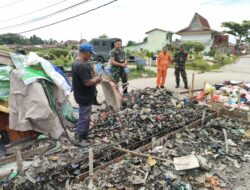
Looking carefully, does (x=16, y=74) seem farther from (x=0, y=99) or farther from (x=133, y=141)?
(x=133, y=141)

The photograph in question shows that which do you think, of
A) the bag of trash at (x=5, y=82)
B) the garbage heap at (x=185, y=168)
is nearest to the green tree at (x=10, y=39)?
the bag of trash at (x=5, y=82)

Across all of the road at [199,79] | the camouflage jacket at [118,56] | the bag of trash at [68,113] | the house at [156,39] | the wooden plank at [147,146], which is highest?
the house at [156,39]

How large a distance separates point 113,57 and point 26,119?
3.66 metres

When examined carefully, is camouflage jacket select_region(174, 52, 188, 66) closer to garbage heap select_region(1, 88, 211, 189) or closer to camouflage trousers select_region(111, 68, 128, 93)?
garbage heap select_region(1, 88, 211, 189)

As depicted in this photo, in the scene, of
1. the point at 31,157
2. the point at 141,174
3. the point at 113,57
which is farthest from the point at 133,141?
the point at 113,57

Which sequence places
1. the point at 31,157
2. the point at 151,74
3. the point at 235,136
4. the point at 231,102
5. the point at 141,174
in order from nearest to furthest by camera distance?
1. the point at 141,174
2. the point at 31,157
3. the point at 235,136
4. the point at 231,102
5. the point at 151,74

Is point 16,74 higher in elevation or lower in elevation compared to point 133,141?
higher

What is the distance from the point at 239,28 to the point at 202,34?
6.63 metres

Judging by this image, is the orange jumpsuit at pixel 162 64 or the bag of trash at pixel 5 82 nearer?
the bag of trash at pixel 5 82

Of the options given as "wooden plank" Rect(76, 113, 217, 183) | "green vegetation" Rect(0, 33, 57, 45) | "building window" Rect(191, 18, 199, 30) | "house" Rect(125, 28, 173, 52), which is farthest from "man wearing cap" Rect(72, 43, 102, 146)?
"building window" Rect(191, 18, 199, 30)

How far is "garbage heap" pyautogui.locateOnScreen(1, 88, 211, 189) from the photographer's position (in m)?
3.67

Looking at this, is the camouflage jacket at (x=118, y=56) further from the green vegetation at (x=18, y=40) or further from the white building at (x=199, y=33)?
the white building at (x=199, y=33)

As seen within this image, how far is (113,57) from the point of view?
25.3 ft

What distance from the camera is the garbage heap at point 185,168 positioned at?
3646mm
